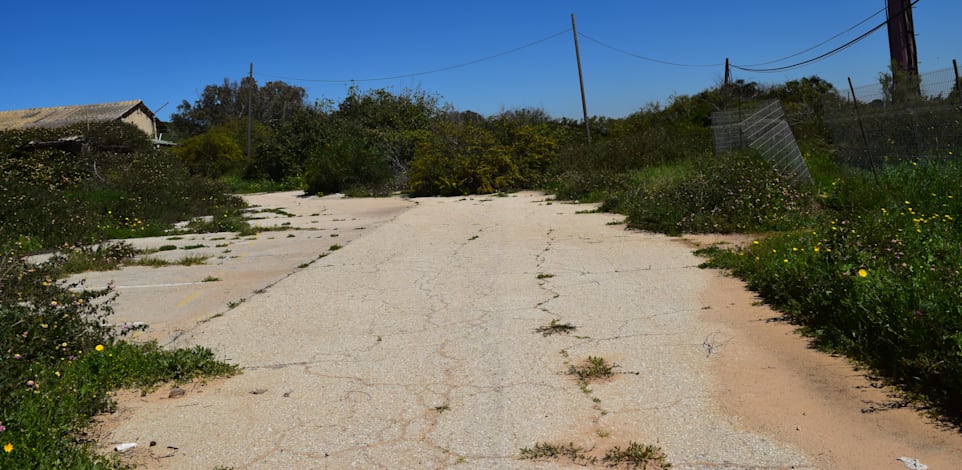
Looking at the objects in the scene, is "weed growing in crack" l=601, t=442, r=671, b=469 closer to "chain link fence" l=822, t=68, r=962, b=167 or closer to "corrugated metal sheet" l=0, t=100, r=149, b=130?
"chain link fence" l=822, t=68, r=962, b=167

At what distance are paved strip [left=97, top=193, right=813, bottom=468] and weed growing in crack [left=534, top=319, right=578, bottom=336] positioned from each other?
7cm

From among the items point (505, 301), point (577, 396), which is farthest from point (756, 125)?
point (577, 396)

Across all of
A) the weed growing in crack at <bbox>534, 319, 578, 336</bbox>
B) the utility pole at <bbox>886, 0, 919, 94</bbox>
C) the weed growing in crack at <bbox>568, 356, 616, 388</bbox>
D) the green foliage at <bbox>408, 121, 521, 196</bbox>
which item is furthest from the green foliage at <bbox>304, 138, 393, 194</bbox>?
the weed growing in crack at <bbox>568, 356, 616, 388</bbox>

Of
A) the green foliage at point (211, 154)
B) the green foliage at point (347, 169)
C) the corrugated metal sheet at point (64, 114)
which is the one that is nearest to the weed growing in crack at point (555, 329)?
the green foliage at point (347, 169)

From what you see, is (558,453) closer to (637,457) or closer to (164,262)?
(637,457)

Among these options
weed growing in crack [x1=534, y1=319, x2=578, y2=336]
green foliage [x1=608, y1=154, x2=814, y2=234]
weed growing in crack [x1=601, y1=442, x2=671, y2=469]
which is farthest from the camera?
green foliage [x1=608, y1=154, x2=814, y2=234]

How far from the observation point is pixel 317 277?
905cm

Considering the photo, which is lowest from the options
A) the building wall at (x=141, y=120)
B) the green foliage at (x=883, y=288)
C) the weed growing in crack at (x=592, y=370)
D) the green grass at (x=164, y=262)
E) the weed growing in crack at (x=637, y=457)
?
the green grass at (x=164, y=262)

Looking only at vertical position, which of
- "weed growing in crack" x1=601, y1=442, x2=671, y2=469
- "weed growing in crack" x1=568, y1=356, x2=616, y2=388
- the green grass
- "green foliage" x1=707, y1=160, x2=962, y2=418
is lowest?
the green grass

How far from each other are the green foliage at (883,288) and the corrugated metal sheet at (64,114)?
3996 cm

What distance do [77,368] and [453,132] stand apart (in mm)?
20723

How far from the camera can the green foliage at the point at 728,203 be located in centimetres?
1102

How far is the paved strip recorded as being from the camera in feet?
12.3

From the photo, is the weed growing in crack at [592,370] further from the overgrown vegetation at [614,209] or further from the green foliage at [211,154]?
the green foliage at [211,154]
